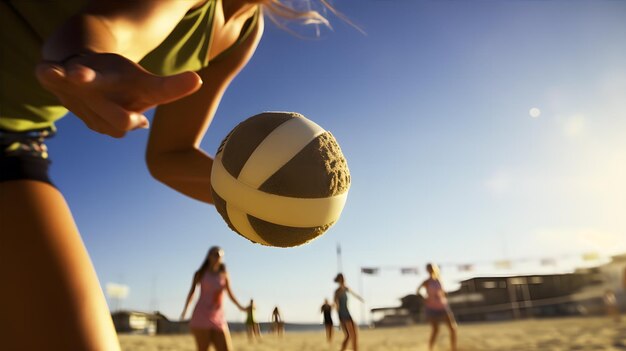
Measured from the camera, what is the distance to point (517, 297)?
115ft

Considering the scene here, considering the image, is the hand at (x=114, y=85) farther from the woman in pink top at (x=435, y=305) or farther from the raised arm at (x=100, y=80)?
the woman in pink top at (x=435, y=305)

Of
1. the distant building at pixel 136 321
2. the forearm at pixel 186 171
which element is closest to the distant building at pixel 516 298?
the distant building at pixel 136 321

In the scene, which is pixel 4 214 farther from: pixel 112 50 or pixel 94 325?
pixel 112 50

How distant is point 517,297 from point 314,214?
38.4 m

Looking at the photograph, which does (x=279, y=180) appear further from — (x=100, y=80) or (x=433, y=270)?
(x=433, y=270)

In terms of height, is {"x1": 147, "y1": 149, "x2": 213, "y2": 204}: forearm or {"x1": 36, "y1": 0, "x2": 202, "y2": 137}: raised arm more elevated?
{"x1": 147, "y1": 149, "x2": 213, "y2": 204}: forearm

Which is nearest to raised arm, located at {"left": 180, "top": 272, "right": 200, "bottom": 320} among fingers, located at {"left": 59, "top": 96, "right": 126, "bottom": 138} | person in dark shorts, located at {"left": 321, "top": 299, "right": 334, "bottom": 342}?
fingers, located at {"left": 59, "top": 96, "right": 126, "bottom": 138}

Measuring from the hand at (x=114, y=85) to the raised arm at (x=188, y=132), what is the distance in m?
1.14

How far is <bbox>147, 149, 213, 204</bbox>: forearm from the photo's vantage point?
2.05 metres

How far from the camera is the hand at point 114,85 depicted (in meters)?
0.89

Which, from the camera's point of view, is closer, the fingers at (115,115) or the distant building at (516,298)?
the fingers at (115,115)

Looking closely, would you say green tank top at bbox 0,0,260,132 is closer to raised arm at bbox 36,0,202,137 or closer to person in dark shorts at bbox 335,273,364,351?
raised arm at bbox 36,0,202,137

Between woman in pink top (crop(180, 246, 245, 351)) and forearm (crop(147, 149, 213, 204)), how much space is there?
426 centimetres

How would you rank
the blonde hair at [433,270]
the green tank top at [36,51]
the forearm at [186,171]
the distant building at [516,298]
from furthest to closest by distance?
the distant building at [516,298] → the blonde hair at [433,270] → the forearm at [186,171] → the green tank top at [36,51]
